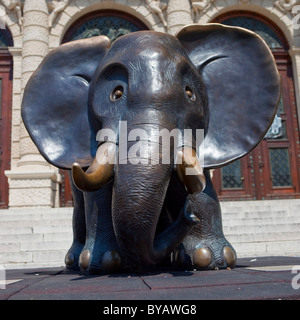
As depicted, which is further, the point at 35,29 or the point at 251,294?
the point at 35,29

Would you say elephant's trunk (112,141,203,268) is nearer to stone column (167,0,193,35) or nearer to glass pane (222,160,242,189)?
glass pane (222,160,242,189)

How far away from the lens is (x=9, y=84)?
32.4ft

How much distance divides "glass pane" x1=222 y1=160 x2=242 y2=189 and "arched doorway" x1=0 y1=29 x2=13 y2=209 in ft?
16.6

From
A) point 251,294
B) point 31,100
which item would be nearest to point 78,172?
point 251,294

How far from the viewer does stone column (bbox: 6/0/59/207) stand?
836 centimetres

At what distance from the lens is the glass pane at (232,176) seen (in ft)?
31.3

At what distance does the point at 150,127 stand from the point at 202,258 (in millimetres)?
809

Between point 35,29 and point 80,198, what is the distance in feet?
25.4

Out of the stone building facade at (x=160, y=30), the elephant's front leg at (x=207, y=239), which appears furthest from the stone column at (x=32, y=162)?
the elephant's front leg at (x=207, y=239)

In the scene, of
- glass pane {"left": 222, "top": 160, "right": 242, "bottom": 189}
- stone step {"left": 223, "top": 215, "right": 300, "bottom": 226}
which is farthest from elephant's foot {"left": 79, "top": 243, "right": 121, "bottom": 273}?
glass pane {"left": 222, "top": 160, "right": 242, "bottom": 189}

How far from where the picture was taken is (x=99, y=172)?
6.58ft

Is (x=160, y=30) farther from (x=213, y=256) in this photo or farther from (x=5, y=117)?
(x=213, y=256)
